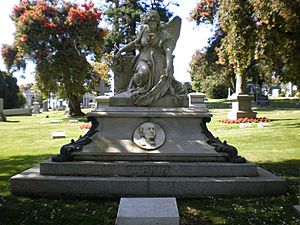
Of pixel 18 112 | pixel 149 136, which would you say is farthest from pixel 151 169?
pixel 18 112

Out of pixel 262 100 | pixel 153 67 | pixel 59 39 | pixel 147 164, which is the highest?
pixel 59 39

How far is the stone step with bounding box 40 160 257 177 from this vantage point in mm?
5586

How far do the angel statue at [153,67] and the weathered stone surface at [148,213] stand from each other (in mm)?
2871

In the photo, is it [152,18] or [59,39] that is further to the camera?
[59,39]

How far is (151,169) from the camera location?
5.60 metres

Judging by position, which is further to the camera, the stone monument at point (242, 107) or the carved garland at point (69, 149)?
the stone monument at point (242, 107)

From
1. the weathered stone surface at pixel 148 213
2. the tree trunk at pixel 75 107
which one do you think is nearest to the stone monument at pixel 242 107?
the tree trunk at pixel 75 107

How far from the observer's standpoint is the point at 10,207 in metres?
4.98

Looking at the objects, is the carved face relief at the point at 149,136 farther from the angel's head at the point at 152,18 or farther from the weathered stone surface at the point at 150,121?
the angel's head at the point at 152,18

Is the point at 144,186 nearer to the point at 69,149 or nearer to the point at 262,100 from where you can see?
the point at 69,149

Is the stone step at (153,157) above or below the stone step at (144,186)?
above

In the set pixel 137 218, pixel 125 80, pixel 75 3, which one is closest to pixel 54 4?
pixel 75 3

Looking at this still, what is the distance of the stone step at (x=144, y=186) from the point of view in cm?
530

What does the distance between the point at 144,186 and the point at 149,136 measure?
1.01 metres
